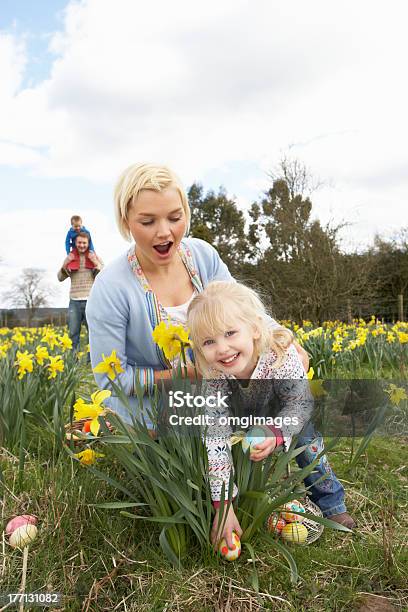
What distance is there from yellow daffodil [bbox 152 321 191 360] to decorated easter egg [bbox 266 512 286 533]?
0.61 metres

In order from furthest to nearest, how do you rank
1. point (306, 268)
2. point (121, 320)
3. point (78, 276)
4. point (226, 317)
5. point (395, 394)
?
1. point (306, 268)
2. point (78, 276)
3. point (395, 394)
4. point (121, 320)
5. point (226, 317)

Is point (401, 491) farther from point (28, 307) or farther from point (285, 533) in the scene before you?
point (28, 307)

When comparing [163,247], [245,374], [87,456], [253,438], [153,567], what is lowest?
[153,567]

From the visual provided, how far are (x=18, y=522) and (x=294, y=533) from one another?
868 millimetres

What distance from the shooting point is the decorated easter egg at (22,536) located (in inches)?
59.2

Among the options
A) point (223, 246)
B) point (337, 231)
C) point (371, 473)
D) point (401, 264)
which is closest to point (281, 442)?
point (371, 473)

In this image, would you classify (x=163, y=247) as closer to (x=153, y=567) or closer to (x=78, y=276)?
(x=153, y=567)

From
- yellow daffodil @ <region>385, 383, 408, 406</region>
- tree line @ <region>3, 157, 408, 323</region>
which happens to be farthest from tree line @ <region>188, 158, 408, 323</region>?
yellow daffodil @ <region>385, 383, 408, 406</region>

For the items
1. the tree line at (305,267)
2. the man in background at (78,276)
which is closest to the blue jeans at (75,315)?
the man in background at (78,276)

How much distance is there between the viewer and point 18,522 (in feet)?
5.14

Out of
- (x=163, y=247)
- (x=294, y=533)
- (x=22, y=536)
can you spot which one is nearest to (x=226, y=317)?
(x=163, y=247)

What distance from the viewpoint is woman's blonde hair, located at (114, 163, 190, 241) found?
1721 mm

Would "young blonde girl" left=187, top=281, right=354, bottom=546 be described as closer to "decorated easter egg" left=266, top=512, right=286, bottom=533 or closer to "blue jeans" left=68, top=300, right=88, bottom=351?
"decorated easter egg" left=266, top=512, right=286, bottom=533

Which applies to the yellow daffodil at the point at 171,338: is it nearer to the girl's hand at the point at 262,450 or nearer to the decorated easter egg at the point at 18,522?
the girl's hand at the point at 262,450
